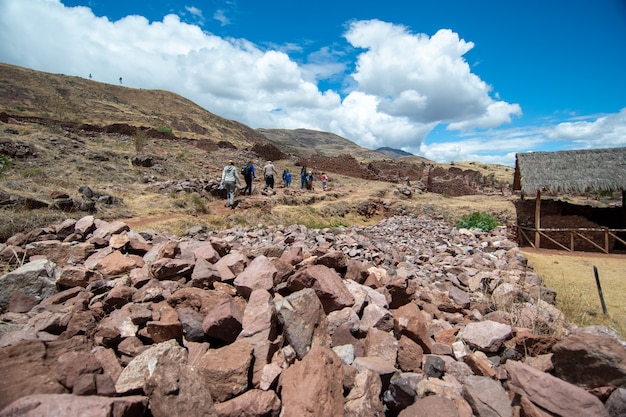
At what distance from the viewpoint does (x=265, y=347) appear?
2451 mm

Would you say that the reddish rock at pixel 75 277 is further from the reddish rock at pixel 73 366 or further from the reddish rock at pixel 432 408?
the reddish rock at pixel 432 408

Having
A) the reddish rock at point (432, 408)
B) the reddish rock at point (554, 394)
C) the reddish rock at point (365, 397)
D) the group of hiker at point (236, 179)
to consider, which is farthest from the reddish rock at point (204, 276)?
the group of hiker at point (236, 179)

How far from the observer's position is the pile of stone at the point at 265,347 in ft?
6.61

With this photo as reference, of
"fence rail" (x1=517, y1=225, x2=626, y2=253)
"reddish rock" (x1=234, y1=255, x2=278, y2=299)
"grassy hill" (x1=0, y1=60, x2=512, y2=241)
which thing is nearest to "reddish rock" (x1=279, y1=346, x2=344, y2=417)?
"reddish rock" (x1=234, y1=255, x2=278, y2=299)

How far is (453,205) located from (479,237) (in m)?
7.32

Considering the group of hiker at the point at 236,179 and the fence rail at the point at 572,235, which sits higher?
the group of hiker at the point at 236,179

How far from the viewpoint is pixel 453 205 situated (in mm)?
17641

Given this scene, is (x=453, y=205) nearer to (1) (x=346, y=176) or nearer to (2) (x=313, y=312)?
(1) (x=346, y=176)

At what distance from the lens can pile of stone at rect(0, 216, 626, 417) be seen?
2014 mm

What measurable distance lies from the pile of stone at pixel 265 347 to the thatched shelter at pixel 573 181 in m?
8.64

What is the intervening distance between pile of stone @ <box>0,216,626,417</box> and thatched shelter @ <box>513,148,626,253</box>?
8.64 meters

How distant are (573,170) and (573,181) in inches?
20.8

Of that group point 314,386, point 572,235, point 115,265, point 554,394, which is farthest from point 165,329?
point 572,235

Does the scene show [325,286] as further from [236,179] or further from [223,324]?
[236,179]
